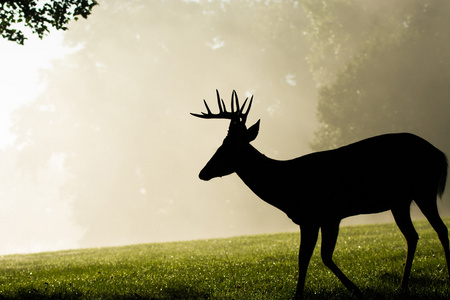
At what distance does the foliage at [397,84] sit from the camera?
1470 inches

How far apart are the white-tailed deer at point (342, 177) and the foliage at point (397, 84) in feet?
109

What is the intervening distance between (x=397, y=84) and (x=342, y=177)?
36059mm

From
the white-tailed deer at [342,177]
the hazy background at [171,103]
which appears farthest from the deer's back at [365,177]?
the hazy background at [171,103]

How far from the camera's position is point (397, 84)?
39.1 metres

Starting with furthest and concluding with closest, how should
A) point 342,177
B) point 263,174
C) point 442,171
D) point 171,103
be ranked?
point 171,103 → point 442,171 → point 263,174 → point 342,177

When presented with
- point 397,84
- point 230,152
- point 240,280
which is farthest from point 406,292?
point 397,84

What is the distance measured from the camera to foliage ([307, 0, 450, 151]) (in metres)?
37.3

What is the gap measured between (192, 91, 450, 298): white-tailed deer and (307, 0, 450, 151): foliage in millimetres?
33268

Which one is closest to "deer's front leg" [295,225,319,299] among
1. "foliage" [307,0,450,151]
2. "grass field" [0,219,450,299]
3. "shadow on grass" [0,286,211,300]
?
"grass field" [0,219,450,299]

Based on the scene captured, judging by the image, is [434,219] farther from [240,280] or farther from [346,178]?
[240,280]

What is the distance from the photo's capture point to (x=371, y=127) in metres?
39.2

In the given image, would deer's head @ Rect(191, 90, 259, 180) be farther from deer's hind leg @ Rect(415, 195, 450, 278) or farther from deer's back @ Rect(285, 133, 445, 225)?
deer's hind leg @ Rect(415, 195, 450, 278)

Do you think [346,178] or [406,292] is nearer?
[406,292]

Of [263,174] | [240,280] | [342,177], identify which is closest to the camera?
[342,177]
